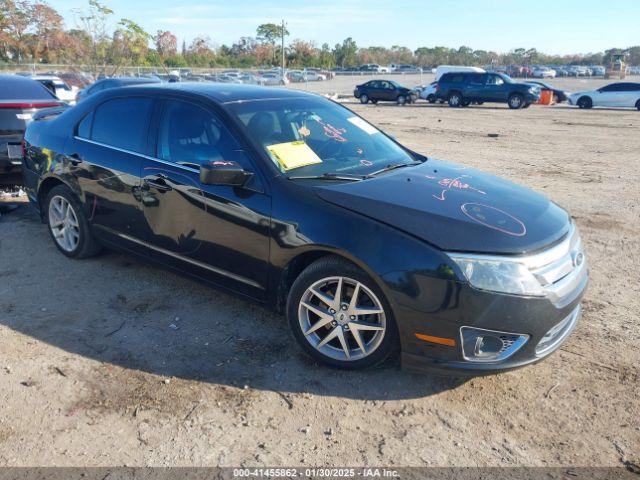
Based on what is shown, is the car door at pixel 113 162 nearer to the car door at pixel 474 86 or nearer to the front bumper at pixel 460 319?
the front bumper at pixel 460 319

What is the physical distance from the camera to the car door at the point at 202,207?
12.0 ft

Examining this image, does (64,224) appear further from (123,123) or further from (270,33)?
(270,33)

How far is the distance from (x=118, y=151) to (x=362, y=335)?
252 centimetres

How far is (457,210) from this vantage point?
3312 mm

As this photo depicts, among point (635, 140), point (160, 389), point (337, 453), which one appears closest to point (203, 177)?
point (160, 389)

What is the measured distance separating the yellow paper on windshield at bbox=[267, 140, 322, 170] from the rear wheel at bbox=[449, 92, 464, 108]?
26.5 metres

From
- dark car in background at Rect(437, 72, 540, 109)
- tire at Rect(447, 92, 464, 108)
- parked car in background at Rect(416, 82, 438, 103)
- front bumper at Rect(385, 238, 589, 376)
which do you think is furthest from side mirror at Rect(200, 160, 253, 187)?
parked car in background at Rect(416, 82, 438, 103)

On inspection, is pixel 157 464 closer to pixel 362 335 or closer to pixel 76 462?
pixel 76 462

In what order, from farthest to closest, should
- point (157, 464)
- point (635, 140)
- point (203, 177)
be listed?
point (635, 140) → point (203, 177) → point (157, 464)

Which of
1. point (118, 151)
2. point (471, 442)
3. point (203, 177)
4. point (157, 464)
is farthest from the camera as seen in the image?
point (118, 151)

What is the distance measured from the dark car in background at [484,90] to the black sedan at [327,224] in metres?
24.6

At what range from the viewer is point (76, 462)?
8.82 feet

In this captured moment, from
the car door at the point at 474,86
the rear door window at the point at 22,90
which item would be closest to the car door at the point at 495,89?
the car door at the point at 474,86

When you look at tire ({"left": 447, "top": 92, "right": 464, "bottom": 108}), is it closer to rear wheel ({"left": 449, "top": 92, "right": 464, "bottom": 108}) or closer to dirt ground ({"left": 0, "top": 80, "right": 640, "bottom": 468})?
rear wheel ({"left": 449, "top": 92, "right": 464, "bottom": 108})
